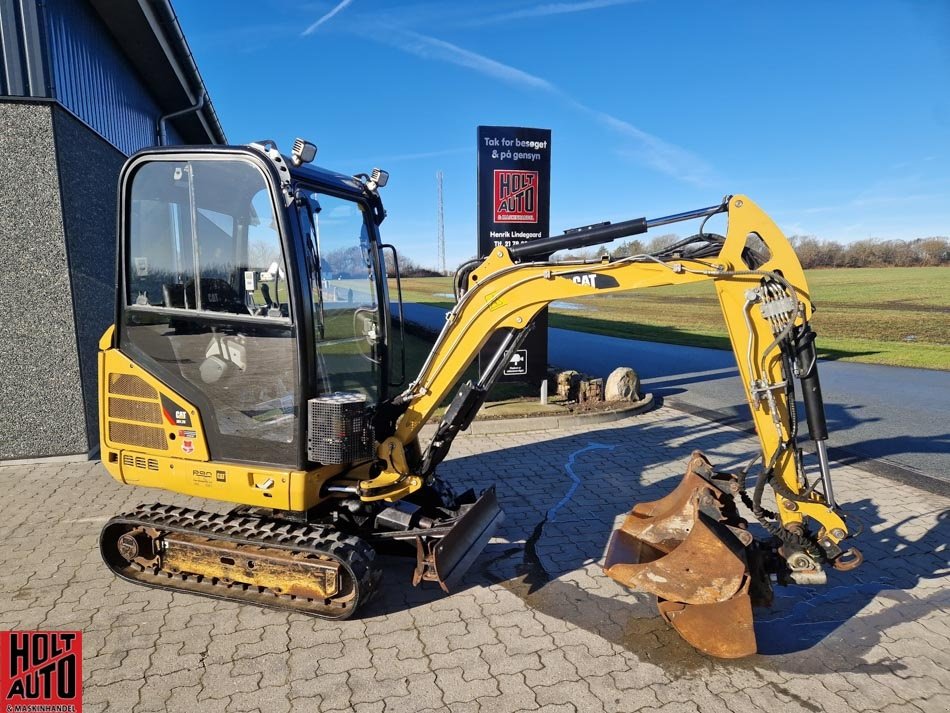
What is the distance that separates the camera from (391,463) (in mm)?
4465

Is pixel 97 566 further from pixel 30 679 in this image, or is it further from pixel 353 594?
pixel 353 594

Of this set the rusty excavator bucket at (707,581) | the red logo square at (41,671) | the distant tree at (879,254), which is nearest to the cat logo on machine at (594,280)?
the rusty excavator bucket at (707,581)

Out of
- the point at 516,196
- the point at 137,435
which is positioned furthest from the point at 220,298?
the point at 516,196

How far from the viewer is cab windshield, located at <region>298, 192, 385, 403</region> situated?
414cm

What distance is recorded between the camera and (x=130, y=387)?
4.34 m

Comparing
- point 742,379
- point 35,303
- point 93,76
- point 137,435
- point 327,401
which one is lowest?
point 137,435

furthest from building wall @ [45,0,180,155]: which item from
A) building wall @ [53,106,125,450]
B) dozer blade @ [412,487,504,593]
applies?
dozer blade @ [412,487,504,593]

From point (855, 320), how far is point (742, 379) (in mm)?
27398

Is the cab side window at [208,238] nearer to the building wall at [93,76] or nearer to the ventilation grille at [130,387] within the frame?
the ventilation grille at [130,387]

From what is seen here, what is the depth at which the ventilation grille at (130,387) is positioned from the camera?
427 centimetres

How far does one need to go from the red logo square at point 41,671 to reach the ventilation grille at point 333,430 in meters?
1.79

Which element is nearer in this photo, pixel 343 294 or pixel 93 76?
pixel 343 294

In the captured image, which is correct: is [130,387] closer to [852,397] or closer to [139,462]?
[139,462]

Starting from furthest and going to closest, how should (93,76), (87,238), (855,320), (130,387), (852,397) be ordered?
1. (855,320)
2. (852,397)
3. (93,76)
4. (87,238)
5. (130,387)
